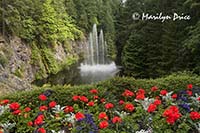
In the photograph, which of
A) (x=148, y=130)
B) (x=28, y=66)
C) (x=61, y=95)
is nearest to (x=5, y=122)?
(x=61, y=95)

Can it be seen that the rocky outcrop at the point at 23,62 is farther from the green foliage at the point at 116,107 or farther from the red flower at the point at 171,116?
the red flower at the point at 171,116

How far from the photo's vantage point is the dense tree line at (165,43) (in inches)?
604

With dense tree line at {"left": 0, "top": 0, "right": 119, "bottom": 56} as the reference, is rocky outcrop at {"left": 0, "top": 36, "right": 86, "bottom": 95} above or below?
below

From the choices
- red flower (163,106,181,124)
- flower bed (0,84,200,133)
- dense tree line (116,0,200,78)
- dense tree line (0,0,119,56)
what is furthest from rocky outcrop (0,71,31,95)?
red flower (163,106,181,124)

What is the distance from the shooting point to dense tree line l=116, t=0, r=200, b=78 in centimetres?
1534

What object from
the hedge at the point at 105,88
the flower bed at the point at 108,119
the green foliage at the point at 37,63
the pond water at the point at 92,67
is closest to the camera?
the flower bed at the point at 108,119

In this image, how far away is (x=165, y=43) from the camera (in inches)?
741

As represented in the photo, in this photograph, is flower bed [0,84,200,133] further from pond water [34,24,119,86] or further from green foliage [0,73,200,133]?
pond water [34,24,119,86]

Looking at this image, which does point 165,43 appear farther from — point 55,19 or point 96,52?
point 96,52

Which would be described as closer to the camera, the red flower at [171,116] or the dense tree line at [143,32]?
the red flower at [171,116]

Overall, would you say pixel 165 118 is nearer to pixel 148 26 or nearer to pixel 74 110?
Result: pixel 74 110

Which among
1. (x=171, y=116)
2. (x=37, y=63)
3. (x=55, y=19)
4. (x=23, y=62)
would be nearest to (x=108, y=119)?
(x=171, y=116)

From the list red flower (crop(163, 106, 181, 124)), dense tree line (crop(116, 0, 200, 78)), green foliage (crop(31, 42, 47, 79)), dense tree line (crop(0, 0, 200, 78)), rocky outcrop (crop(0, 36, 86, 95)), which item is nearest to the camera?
red flower (crop(163, 106, 181, 124))

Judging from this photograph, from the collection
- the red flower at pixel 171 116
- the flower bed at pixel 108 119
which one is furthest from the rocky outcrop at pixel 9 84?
the red flower at pixel 171 116
